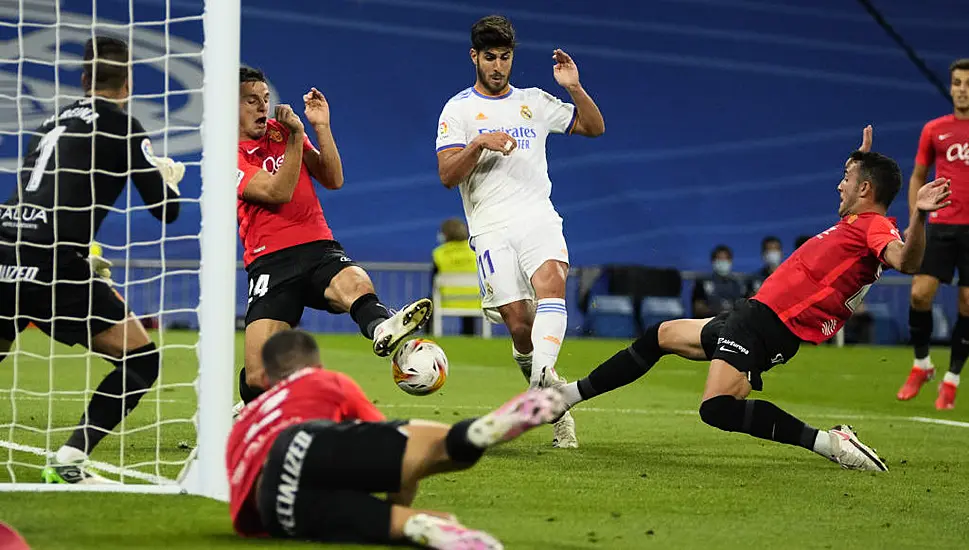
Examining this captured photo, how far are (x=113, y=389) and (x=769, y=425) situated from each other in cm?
309

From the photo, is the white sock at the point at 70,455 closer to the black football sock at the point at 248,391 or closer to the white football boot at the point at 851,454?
Result: the black football sock at the point at 248,391

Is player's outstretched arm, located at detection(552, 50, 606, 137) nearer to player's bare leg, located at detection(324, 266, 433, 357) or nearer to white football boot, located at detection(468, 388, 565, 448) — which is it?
player's bare leg, located at detection(324, 266, 433, 357)

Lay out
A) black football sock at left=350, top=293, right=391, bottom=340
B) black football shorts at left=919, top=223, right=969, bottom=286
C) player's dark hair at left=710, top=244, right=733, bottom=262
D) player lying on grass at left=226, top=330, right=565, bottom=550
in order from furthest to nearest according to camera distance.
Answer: player's dark hair at left=710, top=244, right=733, bottom=262, black football shorts at left=919, top=223, right=969, bottom=286, black football sock at left=350, top=293, right=391, bottom=340, player lying on grass at left=226, top=330, right=565, bottom=550

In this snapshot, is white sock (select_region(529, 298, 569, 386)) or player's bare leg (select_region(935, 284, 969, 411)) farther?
player's bare leg (select_region(935, 284, 969, 411))

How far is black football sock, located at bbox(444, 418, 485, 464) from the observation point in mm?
4020

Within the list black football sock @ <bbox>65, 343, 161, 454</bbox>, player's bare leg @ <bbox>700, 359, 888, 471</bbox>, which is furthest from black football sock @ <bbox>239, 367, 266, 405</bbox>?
player's bare leg @ <bbox>700, 359, 888, 471</bbox>

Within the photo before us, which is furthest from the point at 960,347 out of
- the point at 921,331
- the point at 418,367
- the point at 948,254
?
the point at 418,367

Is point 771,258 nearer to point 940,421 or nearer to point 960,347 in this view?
point 960,347

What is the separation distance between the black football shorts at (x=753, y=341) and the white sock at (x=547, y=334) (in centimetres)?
85

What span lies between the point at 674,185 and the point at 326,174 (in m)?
14.1

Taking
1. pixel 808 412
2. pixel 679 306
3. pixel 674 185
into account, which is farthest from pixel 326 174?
pixel 674 185

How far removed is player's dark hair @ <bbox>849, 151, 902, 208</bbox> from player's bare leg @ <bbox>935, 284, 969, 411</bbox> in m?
3.95

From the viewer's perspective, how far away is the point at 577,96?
7.64 m

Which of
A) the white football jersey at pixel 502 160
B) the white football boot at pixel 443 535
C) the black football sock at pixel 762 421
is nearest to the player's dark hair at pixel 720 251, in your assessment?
the white football jersey at pixel 502 160
